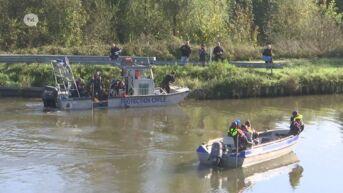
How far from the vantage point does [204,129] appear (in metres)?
29.0

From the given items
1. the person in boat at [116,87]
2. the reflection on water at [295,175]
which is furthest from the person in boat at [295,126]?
the person in boat at [116,87]

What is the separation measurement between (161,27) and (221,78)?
13.3 m

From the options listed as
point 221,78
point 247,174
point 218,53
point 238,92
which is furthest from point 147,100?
point 247,174

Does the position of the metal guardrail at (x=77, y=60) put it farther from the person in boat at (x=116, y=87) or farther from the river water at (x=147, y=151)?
the person in boat at (x=116, y=87)

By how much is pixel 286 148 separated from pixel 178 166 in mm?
4273

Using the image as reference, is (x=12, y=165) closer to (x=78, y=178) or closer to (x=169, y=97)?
(x=78, y=178)

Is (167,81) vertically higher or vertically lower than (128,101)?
higher

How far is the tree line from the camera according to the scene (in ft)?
156

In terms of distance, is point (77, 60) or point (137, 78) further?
point (77, 60)

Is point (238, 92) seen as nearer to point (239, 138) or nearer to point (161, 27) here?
point (161, 27)

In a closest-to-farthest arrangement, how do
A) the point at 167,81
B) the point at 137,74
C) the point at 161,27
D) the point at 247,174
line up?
the point at 247,174 < the point at 137,74 < the point at 167,81 < the point at 161,27

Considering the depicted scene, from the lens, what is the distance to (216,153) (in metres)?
21.6

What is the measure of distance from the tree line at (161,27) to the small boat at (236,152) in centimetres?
2259

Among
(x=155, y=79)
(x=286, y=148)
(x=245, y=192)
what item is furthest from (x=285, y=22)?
(x=245, y=192)
